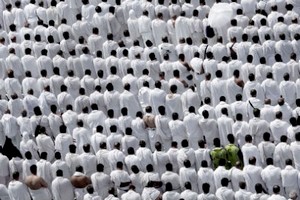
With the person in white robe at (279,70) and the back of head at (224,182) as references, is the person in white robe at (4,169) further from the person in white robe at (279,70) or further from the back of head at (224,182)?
the person in white robe at (279,70)

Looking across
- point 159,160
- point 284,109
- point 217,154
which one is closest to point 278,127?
point 284,109

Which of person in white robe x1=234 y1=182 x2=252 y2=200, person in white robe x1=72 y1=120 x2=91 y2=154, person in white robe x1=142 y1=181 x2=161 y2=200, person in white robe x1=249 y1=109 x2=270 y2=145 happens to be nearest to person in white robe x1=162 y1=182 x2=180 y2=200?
person in white robe x1=142 y1=181 x2=161 y2=200

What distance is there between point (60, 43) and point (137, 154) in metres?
5.92

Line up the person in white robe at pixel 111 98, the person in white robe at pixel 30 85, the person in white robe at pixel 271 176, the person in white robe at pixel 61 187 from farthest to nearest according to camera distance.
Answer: the person in white robe at pixel 30 85, the person in white robe at pixel 111 98, the person in white robe at pixel 61 187, the person in white robe at pixel 271 176

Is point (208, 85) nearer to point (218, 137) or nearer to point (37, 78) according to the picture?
point (218, 137)

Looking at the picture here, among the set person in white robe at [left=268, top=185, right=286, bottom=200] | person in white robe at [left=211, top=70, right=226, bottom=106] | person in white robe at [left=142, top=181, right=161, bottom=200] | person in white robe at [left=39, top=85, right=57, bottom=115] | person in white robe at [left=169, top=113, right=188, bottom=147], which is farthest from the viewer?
person in white robe at [left=39, top=85, right=57, bottom=115]

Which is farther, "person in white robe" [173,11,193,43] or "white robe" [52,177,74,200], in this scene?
"person in white robe" [173,11,193,43]

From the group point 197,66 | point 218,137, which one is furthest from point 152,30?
point 218,137

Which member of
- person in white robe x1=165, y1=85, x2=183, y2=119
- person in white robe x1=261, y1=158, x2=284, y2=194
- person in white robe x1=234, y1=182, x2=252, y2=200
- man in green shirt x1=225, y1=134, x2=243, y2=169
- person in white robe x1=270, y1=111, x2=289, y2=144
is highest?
person in white robe x1=165, y1=85, x2=183, y2=119

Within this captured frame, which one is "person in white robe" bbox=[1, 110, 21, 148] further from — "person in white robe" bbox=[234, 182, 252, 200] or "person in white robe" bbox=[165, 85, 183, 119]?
"person in white robe" bbox=[234, 182, 252, 200]

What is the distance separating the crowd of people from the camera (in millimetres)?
36500

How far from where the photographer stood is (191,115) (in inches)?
1494

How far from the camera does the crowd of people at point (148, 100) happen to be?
120 feet

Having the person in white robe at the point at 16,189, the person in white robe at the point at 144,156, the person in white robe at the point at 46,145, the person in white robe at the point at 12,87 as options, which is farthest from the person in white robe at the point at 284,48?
the person in white robe at the point at 16,189
